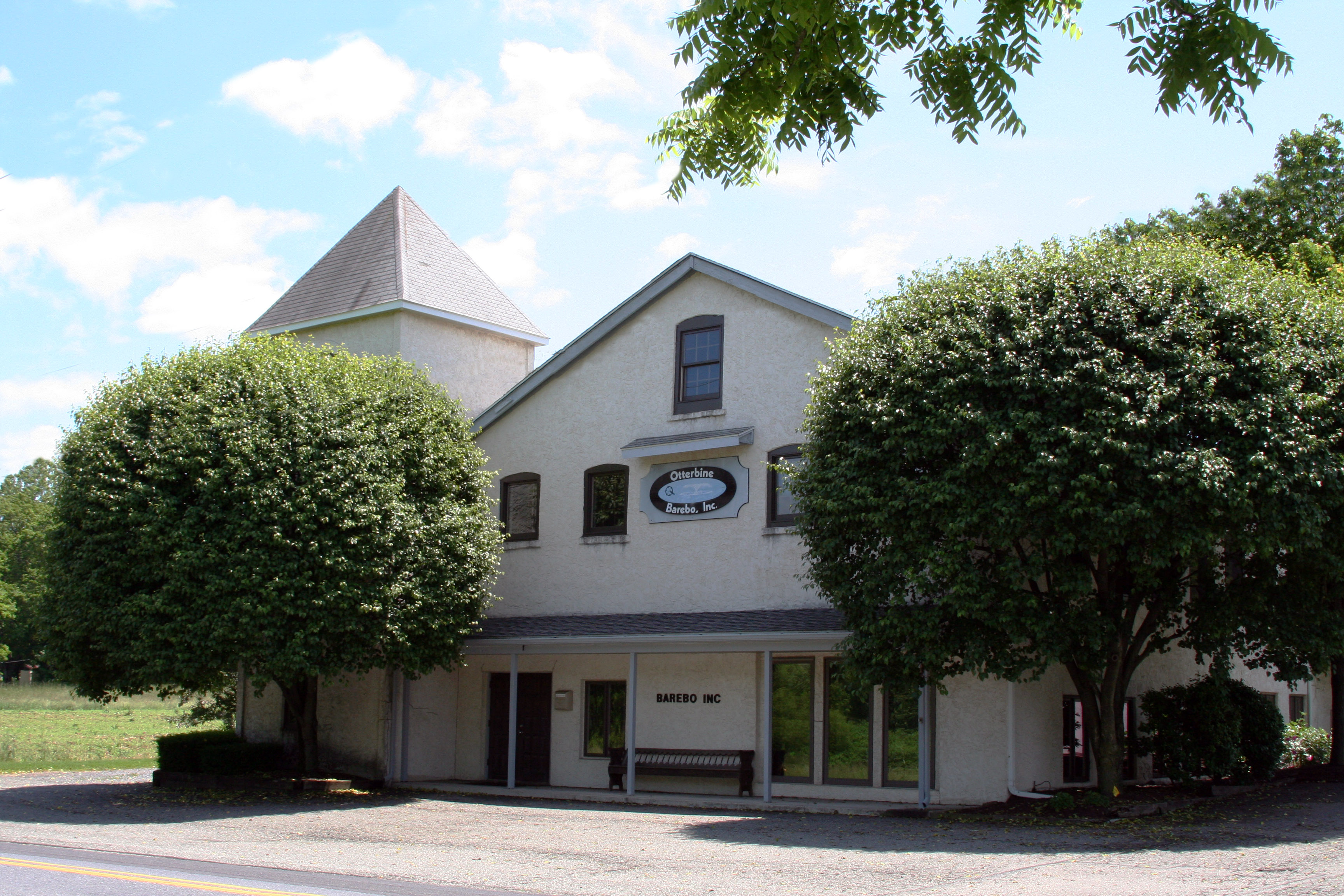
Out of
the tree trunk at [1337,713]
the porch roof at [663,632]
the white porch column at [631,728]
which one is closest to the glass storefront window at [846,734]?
the porch roof at [663,632]

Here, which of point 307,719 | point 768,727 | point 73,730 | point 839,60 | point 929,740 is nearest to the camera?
point 839,60

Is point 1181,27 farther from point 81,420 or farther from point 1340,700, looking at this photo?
point 1340,700

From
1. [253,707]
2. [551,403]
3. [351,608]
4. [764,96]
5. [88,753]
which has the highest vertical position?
[551,403]

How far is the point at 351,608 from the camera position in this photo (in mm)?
17734

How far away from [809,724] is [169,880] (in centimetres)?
1078

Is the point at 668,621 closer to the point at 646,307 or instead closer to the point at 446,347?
the point at 646,307

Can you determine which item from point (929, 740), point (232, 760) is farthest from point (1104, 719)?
point (232, 760)

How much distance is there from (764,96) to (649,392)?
1654 centimetres

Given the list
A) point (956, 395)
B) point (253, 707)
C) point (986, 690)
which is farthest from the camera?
point (253, 707)

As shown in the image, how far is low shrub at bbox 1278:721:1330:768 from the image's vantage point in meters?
22.7

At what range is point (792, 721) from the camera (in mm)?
18609

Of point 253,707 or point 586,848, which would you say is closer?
point 586,848

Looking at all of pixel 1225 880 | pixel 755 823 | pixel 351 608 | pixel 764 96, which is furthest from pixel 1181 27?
pixel 351 608

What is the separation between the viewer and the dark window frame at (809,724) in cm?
1817
